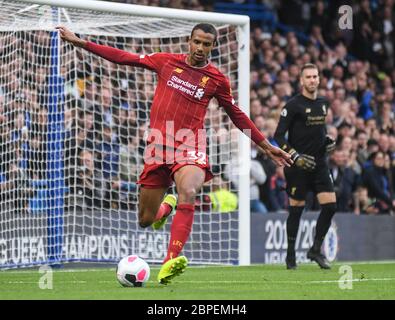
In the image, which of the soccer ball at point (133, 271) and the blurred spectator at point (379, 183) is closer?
the soccer ball at point (133, 271)

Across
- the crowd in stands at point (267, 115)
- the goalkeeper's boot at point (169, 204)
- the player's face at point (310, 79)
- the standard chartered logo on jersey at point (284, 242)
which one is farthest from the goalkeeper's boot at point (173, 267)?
the standard chartered logo on jersey at point (284, 242)

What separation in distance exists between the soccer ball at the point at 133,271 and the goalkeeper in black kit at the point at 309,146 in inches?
145

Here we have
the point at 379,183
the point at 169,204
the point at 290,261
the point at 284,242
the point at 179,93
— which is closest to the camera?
the point at 179,93

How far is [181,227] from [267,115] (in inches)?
346

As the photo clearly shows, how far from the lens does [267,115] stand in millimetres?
17141

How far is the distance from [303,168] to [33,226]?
136 inches

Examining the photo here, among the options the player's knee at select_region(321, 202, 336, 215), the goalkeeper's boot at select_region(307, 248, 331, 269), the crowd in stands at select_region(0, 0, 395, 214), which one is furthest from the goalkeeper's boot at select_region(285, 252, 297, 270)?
the crowd in stands at select_region(0, 0, 395, 214)

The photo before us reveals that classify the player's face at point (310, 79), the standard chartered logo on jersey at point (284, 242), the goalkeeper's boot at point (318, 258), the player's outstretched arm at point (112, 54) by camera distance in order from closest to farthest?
the player's outstretched arm at point (112, 54), the player's face at point (310, 79), the goalkeeper's boot at point (318, 258), the standard chartered logo on jersey at point (284, 242)

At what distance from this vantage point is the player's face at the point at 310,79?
11.8m

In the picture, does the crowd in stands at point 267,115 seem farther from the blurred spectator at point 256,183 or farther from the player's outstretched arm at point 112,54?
the player's outstretched arm at point 112,54

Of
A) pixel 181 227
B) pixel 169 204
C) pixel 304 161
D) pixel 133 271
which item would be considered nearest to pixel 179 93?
pixel 181 227

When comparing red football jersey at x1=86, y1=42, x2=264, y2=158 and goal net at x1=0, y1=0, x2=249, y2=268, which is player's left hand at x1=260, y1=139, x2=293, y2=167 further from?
goal net at x1=0, y1=0, x2=249, y2=268

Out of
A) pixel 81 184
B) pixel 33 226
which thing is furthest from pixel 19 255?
pixel 81 184

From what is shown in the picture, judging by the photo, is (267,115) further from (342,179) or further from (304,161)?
Answer: (304,161)
